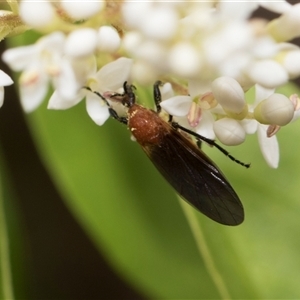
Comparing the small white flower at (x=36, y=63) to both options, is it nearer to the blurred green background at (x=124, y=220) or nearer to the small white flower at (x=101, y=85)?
the small white flower at (x=101, y=85)

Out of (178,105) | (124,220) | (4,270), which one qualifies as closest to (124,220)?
(124,220)

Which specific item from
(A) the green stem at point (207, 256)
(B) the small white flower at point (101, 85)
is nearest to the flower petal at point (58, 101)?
(B) the small white flower at point (101, 85)

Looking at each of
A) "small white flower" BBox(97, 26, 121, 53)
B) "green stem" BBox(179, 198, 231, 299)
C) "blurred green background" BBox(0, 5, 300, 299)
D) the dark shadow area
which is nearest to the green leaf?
"blurred green background" BBox(0, 5, 300, 299)

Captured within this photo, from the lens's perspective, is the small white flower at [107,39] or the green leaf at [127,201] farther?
the green leaf at [127,201]

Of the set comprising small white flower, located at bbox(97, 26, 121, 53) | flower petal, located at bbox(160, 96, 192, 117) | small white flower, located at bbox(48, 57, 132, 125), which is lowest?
flower petal, located at bbox(160, 96, 192, 117)

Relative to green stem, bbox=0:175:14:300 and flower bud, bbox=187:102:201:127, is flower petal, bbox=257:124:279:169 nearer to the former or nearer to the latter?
flower bud, bbox=187:102:201:127

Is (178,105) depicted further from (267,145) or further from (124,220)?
(124,220)
